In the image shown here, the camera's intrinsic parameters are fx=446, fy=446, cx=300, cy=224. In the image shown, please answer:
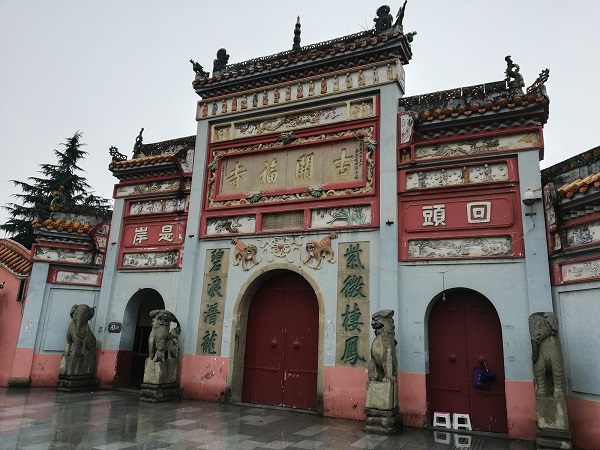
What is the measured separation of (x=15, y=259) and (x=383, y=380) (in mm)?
10114

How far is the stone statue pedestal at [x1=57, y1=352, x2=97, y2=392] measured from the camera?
33.3ft

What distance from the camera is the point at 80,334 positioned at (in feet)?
34.4

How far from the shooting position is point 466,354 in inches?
317

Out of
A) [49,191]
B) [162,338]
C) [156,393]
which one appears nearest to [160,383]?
[156,393]

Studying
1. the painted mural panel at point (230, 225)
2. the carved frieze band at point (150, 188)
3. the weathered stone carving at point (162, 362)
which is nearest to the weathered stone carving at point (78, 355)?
the weathered stone carving at point (162, 362)

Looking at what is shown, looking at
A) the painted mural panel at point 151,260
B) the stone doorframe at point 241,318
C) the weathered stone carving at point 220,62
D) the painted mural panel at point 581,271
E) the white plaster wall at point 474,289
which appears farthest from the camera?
the weathered stone carving at point 220,62

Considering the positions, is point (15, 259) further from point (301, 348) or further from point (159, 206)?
point (301, 348)

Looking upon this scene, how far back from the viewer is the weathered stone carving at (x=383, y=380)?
721 cm

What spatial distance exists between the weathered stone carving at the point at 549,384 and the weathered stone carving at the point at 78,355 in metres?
9.41

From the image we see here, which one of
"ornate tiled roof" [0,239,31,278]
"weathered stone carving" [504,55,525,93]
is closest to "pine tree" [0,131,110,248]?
"ornate tiled roof" [0,239,31,278]

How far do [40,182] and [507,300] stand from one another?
83.1 feet

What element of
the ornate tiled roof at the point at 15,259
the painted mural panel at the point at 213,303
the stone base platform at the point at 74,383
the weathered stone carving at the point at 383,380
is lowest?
the stone base platform at the point at 74,383

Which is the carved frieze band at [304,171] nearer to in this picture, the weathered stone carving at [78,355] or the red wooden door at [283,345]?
the red wooden door at [283,345]

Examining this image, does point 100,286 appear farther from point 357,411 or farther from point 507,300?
point 507,300
